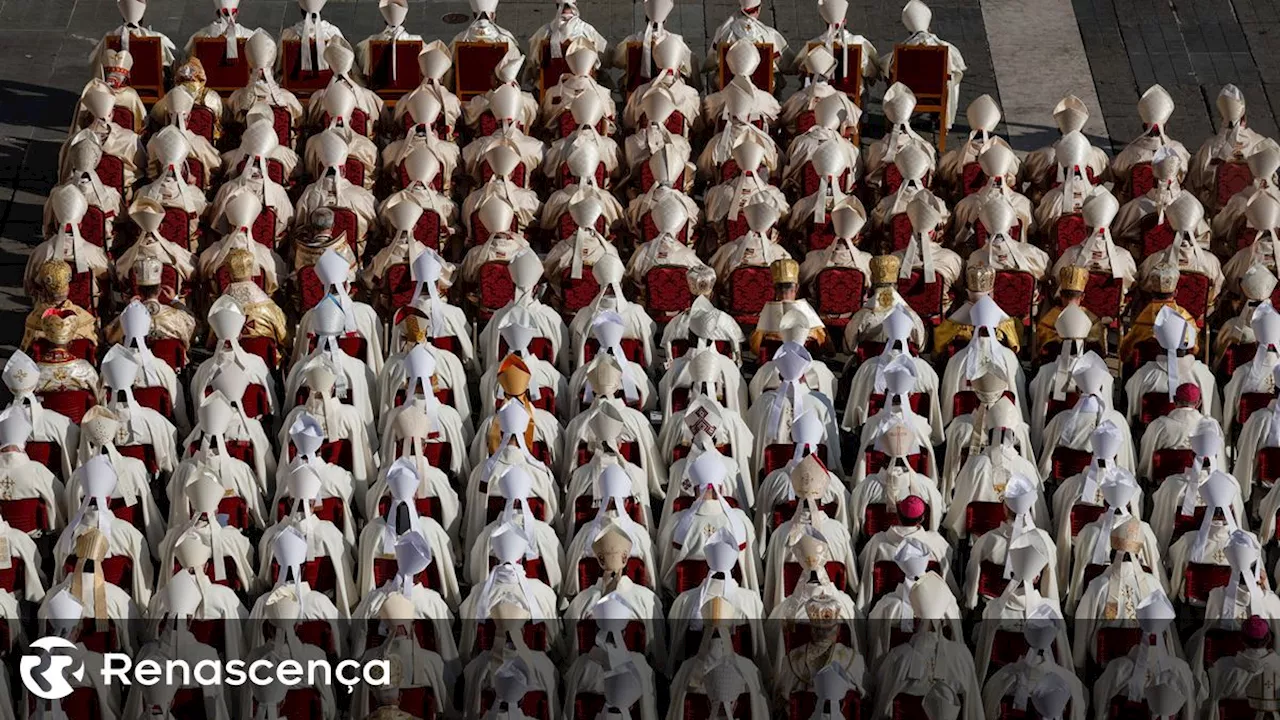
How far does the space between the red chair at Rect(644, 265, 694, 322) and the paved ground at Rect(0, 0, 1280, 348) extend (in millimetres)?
5786

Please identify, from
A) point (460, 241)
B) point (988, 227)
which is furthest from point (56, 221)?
point (988, 227)

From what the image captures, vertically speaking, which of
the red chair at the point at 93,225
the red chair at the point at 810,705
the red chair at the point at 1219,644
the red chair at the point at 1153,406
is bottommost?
the red chair at the point at 810,705

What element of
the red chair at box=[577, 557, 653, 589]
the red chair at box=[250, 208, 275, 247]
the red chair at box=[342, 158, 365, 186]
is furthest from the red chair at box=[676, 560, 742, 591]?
the red chair at box=[342, 158, 365, 186]

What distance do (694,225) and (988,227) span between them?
278 cm

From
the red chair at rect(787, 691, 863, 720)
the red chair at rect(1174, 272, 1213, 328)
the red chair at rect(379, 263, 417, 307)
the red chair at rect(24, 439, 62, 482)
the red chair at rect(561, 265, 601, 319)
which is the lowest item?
the red chair at rect(787, 691, 863, 720)

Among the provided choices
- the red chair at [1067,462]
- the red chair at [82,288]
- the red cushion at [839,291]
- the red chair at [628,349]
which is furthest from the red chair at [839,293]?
the red chair at [82,288]

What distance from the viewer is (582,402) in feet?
86.4

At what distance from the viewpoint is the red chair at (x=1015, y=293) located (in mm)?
28000

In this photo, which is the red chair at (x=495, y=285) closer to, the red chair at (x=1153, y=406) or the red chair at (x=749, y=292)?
the red chair at (x=749, y=292)

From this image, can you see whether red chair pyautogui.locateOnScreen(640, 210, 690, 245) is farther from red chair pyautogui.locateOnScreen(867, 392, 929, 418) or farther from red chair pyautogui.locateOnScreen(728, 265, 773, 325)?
red chair pyautogui.locateOnScreen(867, 392, 929, 418)

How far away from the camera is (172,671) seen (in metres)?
22.8

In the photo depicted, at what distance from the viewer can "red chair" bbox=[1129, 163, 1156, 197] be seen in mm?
29625

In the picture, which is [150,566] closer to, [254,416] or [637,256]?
[254,416]

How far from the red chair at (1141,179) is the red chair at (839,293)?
10.5 ft
